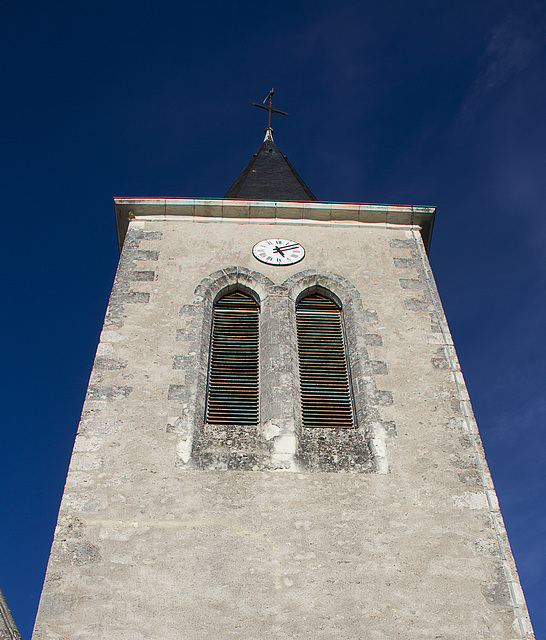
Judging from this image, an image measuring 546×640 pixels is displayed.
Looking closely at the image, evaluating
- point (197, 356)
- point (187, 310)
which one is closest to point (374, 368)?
point (197, 356)

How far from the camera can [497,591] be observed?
5652mm

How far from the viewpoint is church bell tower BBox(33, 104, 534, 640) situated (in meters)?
5.45

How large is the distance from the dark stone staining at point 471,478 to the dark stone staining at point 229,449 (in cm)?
168

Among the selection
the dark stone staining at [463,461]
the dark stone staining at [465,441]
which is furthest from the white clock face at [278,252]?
the dark stone staining at [463,461]

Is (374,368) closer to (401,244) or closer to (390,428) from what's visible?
(390,428)

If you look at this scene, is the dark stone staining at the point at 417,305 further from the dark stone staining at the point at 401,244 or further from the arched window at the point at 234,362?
the arched window at the point at 234,362

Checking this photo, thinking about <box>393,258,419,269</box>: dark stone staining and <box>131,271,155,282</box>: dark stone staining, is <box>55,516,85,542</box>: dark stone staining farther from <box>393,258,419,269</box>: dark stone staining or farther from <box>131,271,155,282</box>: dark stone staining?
<box>393,258,419,269</box>: dark stone staining

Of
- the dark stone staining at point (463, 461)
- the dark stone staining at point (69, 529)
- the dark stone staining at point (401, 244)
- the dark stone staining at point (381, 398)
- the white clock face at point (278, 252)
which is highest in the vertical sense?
the dark stone staining at point (401, 244)

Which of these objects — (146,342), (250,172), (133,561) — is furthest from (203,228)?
(133,561)

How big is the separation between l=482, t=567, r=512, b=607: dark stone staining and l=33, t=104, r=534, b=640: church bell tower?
1cm

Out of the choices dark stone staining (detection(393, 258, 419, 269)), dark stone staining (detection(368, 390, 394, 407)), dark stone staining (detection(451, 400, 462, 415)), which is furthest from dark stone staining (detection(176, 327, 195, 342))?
dark stone staining (detection(393, 258, 419, 269))

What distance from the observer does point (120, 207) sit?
33.2 feet

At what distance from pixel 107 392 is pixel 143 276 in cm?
204

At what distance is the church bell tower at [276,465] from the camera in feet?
17.9
